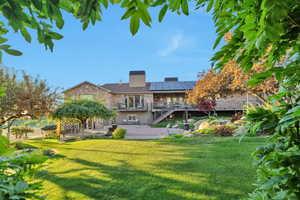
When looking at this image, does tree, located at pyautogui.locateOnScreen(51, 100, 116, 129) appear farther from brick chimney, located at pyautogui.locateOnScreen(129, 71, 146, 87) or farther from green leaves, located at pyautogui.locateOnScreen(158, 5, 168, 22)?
brick chimney, located at pyautogui.locateOnScreen(129, 71, 146, 87)

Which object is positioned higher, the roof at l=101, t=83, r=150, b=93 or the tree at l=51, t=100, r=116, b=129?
the roof at l=101, t=83, r=150, b=93

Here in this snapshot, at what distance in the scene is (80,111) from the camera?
1167 cm

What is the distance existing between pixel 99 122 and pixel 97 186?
63.8 ft

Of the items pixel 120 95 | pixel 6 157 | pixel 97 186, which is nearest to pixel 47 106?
pixel 97 186

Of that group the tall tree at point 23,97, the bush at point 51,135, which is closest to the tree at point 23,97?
the tall tree at point 23,97

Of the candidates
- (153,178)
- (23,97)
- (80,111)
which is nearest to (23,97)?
(23,97)

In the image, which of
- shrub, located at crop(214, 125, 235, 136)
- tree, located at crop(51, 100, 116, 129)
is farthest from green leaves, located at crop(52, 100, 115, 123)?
shrub, located at crop(214, 125, 235, 136)

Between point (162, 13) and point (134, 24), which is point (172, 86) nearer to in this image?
point (162, 13)

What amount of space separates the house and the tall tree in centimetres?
1254

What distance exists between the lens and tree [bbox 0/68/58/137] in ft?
27.0

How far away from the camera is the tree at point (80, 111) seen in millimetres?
11398

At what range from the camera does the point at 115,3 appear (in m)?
0.79

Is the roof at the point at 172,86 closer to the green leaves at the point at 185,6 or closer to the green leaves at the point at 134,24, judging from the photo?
the green leaves at the point at 185,6

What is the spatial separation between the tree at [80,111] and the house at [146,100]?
9.99 metres
